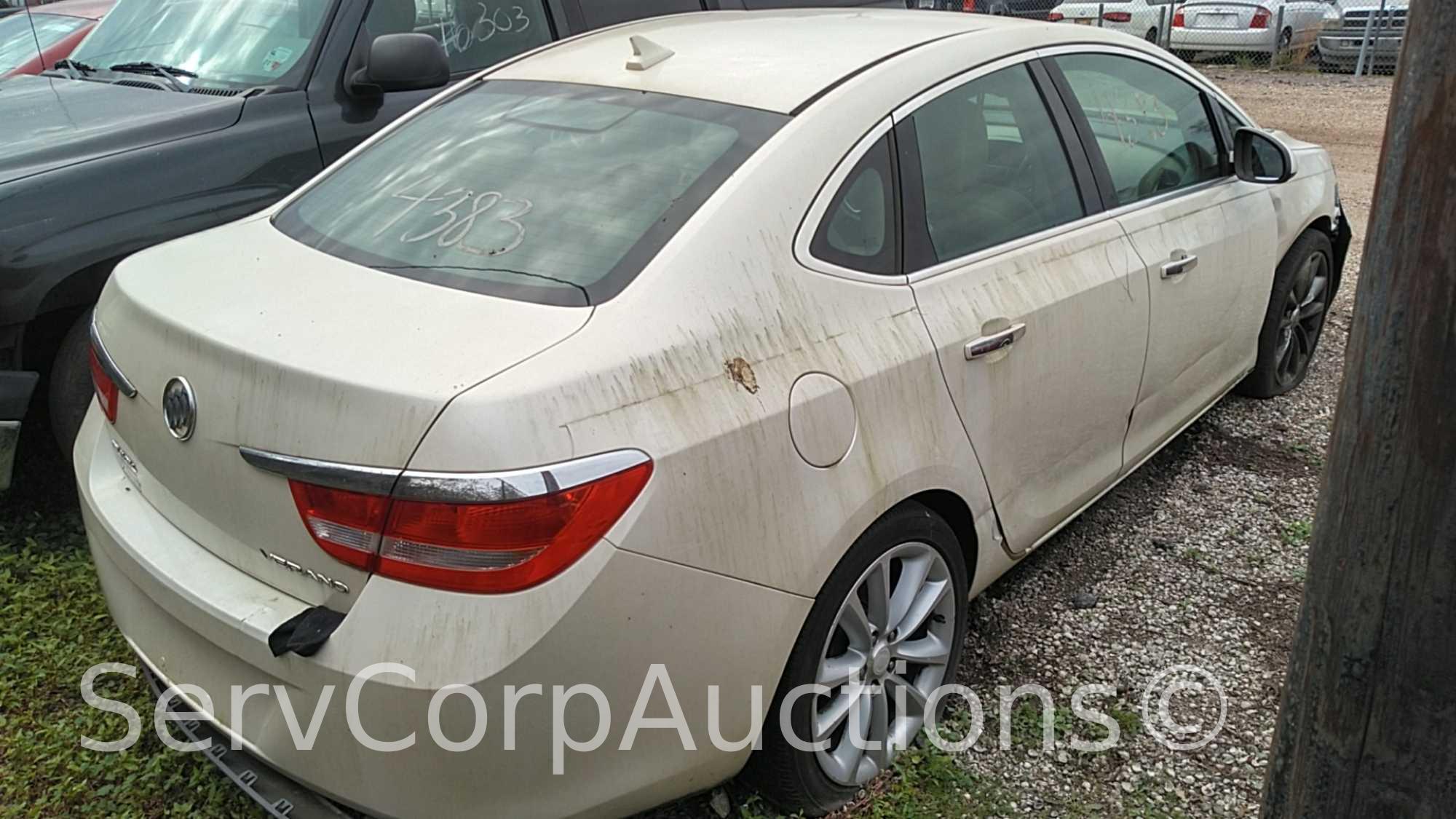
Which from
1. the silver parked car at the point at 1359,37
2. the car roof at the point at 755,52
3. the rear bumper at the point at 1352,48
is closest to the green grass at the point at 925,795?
the car roof at the point at 755,52

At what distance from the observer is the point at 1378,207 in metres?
1.65

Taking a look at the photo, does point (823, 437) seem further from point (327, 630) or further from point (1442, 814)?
point (1442, 814)

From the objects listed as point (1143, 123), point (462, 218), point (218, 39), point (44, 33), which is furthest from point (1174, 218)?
point (44, 33)

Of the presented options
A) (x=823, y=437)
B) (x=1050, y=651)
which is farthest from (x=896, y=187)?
(x=1050, y=651)

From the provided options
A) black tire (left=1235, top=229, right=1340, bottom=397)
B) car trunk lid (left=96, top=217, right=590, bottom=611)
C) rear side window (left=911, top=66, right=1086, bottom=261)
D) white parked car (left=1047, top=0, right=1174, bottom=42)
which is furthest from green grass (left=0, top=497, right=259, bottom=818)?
white parked car (left=1047, top=0, right=1174, bottom=42)

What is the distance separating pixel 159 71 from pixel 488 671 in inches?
143

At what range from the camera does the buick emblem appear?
2201mm

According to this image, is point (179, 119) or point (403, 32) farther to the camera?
point (403, 32)

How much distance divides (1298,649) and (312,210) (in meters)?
2.37

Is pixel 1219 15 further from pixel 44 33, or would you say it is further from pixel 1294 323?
pixel 44 33

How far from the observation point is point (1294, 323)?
15.5 feet

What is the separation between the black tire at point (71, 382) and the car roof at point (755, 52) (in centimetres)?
160

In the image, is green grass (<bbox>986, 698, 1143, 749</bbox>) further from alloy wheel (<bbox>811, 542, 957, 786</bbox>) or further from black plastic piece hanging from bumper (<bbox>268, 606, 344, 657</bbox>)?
black plastic piece hanging from bumper (<bbox>268, 606, 344, 657</bbox>)

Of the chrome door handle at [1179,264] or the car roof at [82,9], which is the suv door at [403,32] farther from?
the car roof at [82,9]
